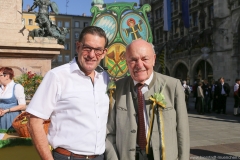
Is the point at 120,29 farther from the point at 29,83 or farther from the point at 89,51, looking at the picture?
the point at 89,51

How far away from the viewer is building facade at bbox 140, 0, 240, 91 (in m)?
28.5

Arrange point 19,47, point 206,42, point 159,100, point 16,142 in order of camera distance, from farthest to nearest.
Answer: point 206,42
point 19,47
point 16,142
point 159,100

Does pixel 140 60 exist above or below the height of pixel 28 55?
below

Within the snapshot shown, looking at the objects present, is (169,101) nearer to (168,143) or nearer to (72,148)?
(168,143)

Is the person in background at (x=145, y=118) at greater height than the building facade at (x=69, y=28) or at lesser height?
lesser

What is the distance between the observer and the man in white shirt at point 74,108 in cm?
197

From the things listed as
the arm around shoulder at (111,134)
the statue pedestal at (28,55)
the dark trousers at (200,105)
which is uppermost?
the statue pedestal at (28,55)

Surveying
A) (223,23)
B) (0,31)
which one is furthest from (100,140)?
(223,23)

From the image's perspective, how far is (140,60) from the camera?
2.19m

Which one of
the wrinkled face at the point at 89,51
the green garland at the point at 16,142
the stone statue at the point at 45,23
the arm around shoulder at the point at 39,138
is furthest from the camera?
the stone statue at the point at 45,23

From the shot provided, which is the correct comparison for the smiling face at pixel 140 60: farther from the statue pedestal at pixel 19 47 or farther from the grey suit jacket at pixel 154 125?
the statue pedestal at pixel 19 47

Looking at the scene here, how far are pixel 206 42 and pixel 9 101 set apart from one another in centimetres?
3086

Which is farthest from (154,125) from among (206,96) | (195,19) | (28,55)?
(195,19)

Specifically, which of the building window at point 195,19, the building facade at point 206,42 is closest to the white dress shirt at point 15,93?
the building facade at point 206,42
